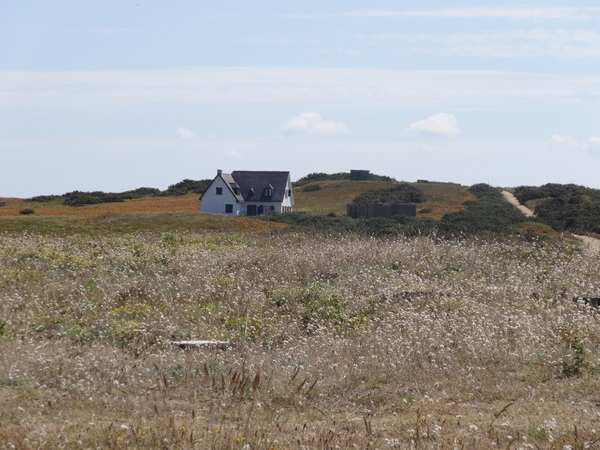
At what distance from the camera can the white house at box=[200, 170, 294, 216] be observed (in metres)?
65.1

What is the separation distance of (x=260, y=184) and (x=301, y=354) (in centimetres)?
5680

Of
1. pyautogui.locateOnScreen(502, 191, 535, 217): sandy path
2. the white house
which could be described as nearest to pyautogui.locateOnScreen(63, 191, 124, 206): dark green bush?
the white house

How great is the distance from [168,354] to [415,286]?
7.81 metres

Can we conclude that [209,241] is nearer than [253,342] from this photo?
No

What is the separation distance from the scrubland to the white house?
44.6 meters

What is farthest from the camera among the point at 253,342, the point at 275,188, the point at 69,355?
the point at 275,188

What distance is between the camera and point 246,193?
67.0m

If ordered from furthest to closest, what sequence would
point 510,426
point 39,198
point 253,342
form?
point 39,198 < point 253,342 < point 510,426

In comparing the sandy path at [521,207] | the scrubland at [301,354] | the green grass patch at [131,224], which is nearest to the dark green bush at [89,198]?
the green grass patch at [131,224]

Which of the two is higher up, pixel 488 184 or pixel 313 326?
pixel 488 184

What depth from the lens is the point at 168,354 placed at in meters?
10.6

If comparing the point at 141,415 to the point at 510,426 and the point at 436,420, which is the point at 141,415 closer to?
the point at 436,420

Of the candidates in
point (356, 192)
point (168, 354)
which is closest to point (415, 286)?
point (168, 354)

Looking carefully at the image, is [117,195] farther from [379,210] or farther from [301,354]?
[301,354]
